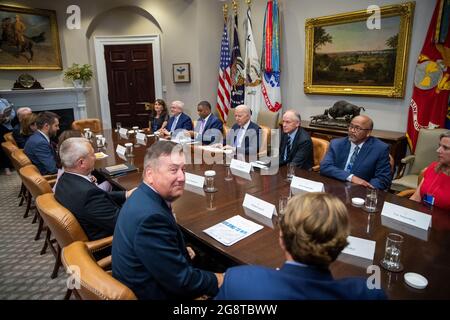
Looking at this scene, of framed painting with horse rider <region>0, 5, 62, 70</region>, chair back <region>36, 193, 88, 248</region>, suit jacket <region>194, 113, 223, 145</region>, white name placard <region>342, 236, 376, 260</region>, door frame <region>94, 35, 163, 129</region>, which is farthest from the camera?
door frame <region>94, 35, 163, 129</region>

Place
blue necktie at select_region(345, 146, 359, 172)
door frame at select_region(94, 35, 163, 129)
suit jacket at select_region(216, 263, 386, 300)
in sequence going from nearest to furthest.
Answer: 1. suit jacket at select_region(216, 263, 386, 300)
2. blue necktie at select_region(345, 146, 359, 172)
3. door frame at select_region(94, 35, 163, 129)

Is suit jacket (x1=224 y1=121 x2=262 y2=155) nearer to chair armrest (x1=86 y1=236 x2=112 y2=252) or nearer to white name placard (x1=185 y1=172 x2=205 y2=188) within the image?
white name placard (x1=185 y1=172 x2=205 y2=188)

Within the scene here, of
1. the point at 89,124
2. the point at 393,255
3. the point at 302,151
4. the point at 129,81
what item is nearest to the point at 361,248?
the point at 393,255

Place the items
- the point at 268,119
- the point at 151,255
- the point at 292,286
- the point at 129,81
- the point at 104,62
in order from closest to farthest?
the point at 292,286 → the point at 151,255 → the point at 268,119 → the point at 104,62 → the point at 129,81

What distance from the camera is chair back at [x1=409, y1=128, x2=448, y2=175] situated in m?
3.55

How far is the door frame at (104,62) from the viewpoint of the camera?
22.5 ft

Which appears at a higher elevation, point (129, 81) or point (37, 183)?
point (129, 81)

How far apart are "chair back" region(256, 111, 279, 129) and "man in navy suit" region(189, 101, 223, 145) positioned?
1021mm

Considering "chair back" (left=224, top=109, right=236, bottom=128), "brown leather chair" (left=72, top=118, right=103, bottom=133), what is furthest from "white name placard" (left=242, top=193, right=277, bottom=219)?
"brown leather chair" (left=72, top=118, right=103, bottom=133)

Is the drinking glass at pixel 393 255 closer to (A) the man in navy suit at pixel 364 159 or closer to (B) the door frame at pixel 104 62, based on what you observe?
(A) the man in navy suit at pixel 364 159

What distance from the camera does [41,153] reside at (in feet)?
11.0

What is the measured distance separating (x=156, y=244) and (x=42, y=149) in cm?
280

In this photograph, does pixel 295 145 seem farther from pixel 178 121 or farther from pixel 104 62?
pixel 104 62

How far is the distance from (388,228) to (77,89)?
6.50 meters
